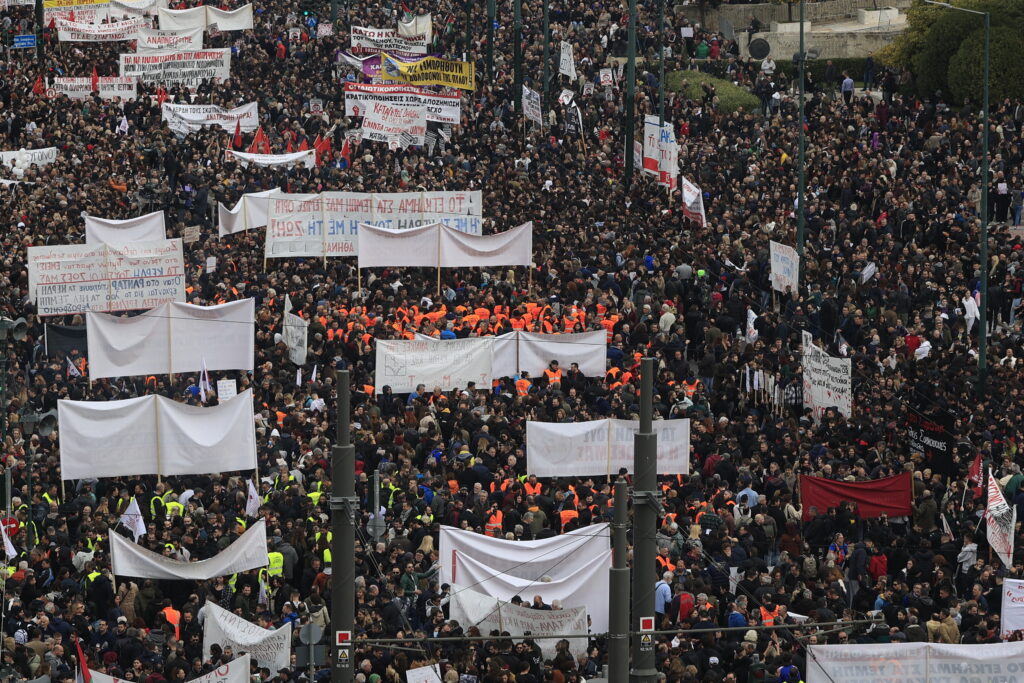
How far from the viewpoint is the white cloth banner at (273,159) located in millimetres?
42281

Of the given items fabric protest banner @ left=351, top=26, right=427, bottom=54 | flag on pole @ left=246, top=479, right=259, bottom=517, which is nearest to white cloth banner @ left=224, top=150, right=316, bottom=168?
fabric protest banner @ left=351, top=26, right=427, bottom=54

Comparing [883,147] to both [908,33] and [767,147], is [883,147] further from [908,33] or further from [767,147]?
[908,33]

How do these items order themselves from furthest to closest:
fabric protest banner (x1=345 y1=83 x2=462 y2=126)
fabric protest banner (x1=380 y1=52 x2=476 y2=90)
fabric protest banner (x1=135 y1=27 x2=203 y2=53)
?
fabric protest banner (x1=135 y1=27 x2=203 y2=53)
fabric protest banner (x1=380 y1=52 x2=476 y2=90)
fabric protest banner (x1=345 y1=83 x2=462 y2=126)

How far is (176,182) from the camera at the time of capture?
4150 cm

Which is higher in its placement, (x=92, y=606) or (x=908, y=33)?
(x=908, y=33)

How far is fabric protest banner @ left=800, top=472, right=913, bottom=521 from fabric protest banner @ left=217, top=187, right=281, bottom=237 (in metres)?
15.3

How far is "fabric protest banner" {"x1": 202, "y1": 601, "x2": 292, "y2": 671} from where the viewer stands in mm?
20797

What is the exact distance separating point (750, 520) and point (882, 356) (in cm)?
639

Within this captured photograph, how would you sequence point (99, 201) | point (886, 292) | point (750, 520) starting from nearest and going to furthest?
point (750, 520)
point (886, 292)
point (99, 201)

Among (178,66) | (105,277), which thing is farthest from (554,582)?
(178,66)

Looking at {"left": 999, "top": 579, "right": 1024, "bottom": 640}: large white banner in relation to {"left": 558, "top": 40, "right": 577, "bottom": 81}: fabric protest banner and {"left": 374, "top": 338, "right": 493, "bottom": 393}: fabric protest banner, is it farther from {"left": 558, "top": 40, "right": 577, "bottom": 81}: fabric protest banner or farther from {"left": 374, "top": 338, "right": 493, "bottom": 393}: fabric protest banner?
{"left": 558, "top": 40, "right": 577, "bottom": 81}: fabric protest banner

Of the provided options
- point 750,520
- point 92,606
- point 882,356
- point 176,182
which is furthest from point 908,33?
point 92,606

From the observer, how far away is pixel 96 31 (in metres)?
50.6

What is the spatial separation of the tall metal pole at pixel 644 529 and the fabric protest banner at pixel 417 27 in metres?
36.3
